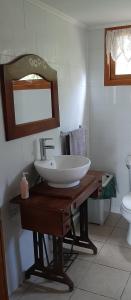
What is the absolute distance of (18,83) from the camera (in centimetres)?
200

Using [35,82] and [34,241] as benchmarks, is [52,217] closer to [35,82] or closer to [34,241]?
[34,241]

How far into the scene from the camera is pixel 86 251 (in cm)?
264

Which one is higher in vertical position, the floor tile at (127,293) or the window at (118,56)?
the window at (118,56)

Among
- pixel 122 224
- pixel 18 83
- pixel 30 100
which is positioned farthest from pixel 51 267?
pixel 18 83

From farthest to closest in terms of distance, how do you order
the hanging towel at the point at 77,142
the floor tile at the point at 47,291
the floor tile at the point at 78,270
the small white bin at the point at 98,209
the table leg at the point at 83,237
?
1. the small white bin at the point at 98,209
2. the hanging towel at the point at 77,142
3. the table leg at the point at 83,237
4. the floor tile at the point at 78,270
5. the floor tile at the point at 47,291

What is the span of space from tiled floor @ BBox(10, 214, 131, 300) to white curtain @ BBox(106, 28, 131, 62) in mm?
1840

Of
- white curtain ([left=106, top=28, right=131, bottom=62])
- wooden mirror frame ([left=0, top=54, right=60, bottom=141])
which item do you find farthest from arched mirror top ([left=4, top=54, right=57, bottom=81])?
white curtain ([left=106, top=28, right=131, bottom=62])

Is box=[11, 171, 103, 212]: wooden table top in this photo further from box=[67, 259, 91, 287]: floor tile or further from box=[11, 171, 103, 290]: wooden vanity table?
box=[67, 259, 91, 287]: floor tile

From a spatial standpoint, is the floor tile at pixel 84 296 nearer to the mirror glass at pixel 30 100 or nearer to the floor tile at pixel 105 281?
the floor tile at pixel 105 281

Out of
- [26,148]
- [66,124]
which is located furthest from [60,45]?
[26,148]

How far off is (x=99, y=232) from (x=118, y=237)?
8.1 inches

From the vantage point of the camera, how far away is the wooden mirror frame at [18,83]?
1862 millimetres

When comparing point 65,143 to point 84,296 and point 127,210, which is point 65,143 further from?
point 84,296

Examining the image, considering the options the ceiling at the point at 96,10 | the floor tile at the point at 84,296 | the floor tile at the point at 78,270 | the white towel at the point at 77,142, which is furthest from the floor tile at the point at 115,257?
the ceiling at the point at 96,10
